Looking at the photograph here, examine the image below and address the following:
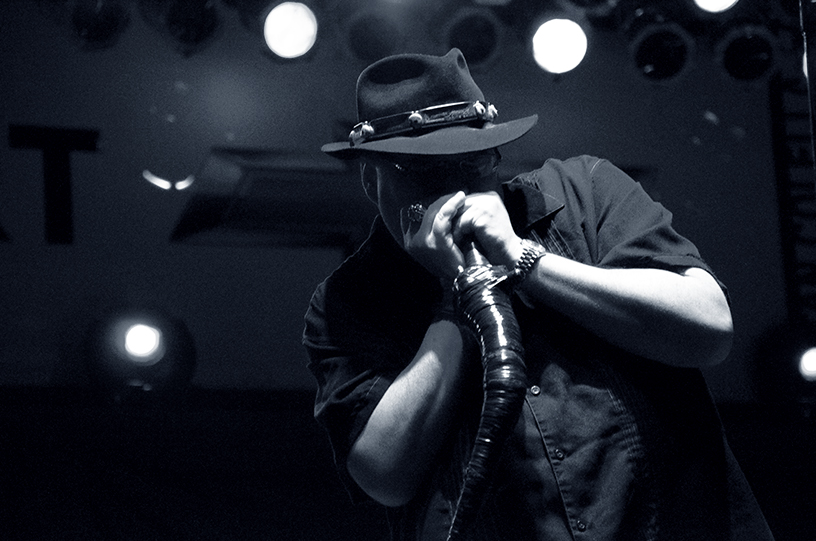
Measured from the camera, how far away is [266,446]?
3.61 metres

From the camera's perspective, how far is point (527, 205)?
134 cm

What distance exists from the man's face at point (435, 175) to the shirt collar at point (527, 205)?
7 cm

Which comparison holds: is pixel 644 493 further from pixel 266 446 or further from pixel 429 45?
pixel 429 45

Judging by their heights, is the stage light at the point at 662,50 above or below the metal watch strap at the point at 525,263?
above

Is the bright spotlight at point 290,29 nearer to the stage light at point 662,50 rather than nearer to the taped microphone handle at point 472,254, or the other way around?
the stage light at point 662,50

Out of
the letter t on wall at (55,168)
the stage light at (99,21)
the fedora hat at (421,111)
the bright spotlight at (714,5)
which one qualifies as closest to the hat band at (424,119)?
the fedora hat at (421,111)

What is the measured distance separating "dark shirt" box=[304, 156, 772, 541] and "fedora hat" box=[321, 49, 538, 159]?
0.46ft

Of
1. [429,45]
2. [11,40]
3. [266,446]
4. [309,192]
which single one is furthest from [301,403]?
[11,40]

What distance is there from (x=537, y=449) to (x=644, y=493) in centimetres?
14

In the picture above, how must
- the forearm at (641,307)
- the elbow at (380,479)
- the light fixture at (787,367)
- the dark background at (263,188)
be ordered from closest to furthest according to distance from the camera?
the forearm at (641,307), the elbow at (380,479), the dark background at (263,188), the light fixture at (787,367)

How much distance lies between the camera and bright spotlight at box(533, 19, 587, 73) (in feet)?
14.4

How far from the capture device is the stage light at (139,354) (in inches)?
162

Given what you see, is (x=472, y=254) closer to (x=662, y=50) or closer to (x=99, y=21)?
(x=99, y=21)

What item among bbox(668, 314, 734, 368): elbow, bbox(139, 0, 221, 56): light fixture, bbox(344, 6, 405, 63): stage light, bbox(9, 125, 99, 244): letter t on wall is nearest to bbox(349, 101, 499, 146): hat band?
bbox(668, 314, 734, 368): elbow
